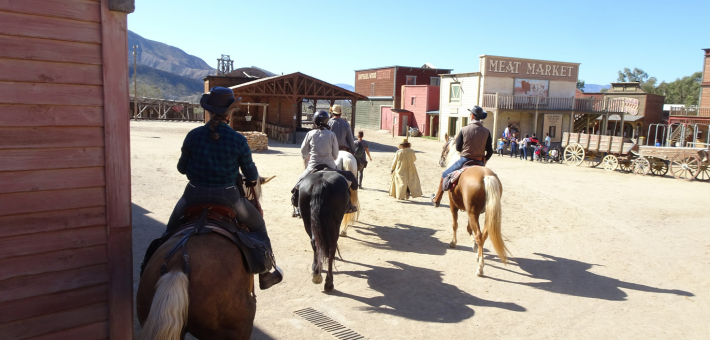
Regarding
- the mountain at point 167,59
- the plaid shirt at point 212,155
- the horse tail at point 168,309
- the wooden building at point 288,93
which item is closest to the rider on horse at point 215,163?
the plaid shirt at point 212,155

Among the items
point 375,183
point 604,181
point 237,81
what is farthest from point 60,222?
point 237,81

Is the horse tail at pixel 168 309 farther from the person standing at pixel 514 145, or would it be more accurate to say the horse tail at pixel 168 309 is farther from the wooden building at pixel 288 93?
the person standing at pixel 514 145

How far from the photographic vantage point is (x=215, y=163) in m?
3.49

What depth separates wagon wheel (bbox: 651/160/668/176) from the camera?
17.6 metres

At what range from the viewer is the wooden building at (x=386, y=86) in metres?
44.0

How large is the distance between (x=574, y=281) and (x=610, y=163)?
15.3 metres

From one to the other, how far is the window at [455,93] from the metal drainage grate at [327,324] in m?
29.2

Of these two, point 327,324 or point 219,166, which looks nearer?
point 219,166

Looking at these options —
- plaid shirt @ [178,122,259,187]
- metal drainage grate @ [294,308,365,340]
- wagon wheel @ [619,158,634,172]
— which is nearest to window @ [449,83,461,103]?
wagon wheel @ [619,158,634,172]

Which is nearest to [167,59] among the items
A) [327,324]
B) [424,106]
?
[424,106]

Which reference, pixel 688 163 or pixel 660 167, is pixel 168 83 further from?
pixel 688 163

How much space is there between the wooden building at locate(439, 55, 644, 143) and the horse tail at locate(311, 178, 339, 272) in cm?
2408

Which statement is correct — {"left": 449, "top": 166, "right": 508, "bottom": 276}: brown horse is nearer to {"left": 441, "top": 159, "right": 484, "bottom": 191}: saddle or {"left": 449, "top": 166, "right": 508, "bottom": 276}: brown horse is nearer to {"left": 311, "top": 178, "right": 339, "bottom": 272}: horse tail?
{"left": 441, "top": 159, "right": 484, "bottom": 191}: saddle

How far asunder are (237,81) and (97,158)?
90.1 feet
